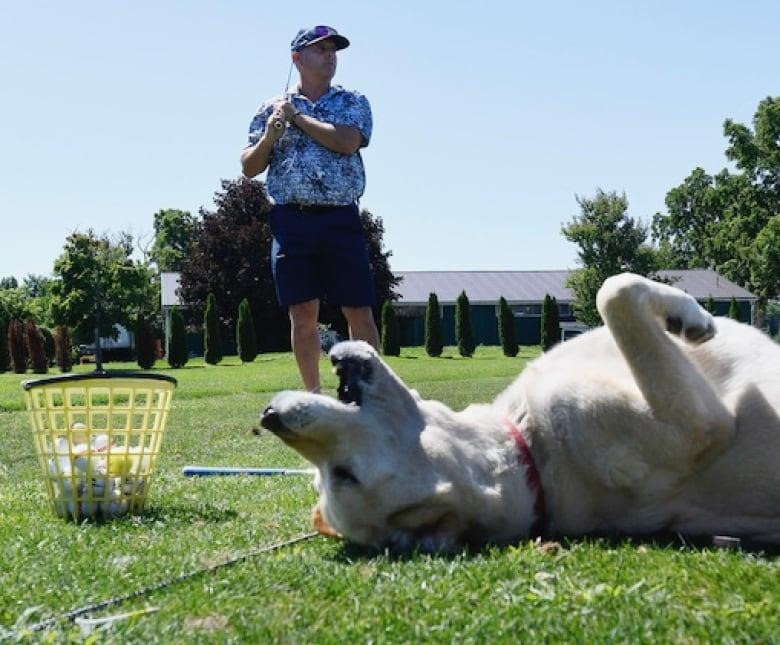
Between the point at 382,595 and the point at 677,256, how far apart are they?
72216 millimetres

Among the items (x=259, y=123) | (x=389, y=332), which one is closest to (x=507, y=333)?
(x=389, y=332)

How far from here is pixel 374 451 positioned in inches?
116

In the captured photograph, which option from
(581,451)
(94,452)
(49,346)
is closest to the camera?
(581,451)

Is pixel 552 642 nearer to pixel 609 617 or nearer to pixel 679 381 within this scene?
pixel 609 617

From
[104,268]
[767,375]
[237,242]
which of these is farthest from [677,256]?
[767,375]

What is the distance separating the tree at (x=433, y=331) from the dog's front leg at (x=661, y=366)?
1535 inches

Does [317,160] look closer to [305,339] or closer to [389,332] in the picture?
[305,339]

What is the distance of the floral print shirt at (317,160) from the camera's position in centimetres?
606

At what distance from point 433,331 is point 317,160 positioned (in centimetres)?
3685

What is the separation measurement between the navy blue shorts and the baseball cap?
1.00m

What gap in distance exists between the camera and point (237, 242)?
49938 millimetres

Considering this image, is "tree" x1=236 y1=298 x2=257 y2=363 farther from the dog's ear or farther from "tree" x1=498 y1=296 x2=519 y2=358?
the dog's ear

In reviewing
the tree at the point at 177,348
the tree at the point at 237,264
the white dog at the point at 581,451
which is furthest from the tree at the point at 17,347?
the white dog at the point at 581,451

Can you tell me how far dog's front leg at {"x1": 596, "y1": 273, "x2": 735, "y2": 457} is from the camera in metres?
3.03
